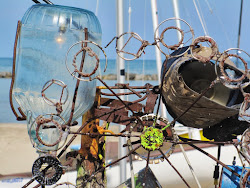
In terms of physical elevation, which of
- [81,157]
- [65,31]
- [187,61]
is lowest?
[81,157]

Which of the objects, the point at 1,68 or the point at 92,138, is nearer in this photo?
the point at 92,138

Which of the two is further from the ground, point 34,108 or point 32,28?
point 32,28

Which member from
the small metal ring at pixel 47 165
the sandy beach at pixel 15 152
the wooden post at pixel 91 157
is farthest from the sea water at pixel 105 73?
the small metal ring at pixel 47 165

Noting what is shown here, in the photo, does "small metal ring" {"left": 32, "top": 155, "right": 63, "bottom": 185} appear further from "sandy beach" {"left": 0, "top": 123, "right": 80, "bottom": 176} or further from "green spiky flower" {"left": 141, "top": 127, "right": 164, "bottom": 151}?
"sandy beach" {"left": 0, "top": 123, "right": 80, "bottom": 176}

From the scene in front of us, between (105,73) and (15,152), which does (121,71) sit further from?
(105,73)

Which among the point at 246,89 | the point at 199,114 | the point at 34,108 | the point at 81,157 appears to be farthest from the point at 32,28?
the point at 246,89

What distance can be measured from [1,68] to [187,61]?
129 ft

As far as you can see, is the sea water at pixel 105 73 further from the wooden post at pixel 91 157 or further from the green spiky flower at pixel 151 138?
the green spiky flower at pixel 151 138

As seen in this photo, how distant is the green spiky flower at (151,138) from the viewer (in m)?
1.66

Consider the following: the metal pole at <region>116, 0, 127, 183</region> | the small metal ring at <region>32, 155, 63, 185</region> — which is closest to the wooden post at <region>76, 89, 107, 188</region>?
the small metal ring at <region>32, 155, 63, 185</region>

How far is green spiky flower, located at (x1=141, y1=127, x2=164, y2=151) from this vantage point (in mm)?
1660

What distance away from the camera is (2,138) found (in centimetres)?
1339

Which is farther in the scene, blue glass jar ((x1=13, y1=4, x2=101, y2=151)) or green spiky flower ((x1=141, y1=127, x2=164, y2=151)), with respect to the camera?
blue glass jar ((x1=13, y1=4, x2=101, y2=151))

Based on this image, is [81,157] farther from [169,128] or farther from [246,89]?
[246,89]
